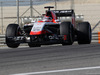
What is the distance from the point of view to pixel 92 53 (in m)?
8.70

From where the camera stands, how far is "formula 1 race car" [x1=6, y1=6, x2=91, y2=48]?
11.3 metres

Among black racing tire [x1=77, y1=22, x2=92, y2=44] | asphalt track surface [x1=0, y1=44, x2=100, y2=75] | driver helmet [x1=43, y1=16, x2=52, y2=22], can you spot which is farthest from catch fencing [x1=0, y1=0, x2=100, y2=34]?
asphalt track surface [x1=0, y1=44, x2=100, y2=75]

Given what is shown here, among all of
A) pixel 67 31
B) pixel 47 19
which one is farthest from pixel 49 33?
pixel 67 31

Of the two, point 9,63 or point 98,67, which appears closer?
point 98,67

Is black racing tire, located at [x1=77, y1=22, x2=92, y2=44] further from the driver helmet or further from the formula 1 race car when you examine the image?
the driver helmet

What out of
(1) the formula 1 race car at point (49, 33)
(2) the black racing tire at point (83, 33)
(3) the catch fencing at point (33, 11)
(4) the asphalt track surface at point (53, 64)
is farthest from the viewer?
(3) the catch fencing at point (33, 11)

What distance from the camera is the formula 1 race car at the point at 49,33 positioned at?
1128cm

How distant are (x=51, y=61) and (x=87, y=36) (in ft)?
16.4

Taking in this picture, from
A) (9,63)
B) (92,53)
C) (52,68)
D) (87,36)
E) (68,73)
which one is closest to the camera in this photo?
(68,73)

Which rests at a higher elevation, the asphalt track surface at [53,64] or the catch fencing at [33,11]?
the catch fencing at [33,11]

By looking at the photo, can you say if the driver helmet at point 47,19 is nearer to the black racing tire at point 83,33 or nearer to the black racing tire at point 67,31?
the black racing tire at point 67,31

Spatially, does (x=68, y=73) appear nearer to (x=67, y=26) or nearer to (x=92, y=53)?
(x=92, y=53)

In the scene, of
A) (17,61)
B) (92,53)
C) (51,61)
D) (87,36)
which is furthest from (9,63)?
(87,36)

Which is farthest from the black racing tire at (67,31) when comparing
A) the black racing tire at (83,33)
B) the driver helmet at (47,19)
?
the driver helmet at (47,19)
